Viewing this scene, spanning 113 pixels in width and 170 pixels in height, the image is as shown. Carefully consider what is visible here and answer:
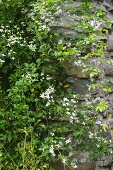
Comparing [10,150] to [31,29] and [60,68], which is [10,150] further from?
[31,29]

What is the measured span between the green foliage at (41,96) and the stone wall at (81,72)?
65 millimetres

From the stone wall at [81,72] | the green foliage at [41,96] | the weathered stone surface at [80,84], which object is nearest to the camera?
the green foliage at [41,96]

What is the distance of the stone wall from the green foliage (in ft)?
0.21

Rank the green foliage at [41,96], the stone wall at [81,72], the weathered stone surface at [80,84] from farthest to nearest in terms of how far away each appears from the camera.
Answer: the weathered stone surface at [80,84] → the stone wall at [81,72] → the green foliage at [41,96]

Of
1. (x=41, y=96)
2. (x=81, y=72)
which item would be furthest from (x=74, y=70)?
(x=41, y=96)

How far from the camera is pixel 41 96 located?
2.08m

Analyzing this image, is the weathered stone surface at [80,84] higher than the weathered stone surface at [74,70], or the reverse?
the weathered stone surface at [74,70]

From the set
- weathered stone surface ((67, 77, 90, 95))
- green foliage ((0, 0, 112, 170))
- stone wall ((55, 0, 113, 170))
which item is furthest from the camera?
weathered stone surface ((67, 77, 90, 95))

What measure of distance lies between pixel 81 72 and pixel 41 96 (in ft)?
1.34

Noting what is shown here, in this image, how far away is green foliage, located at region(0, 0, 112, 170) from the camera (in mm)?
2039

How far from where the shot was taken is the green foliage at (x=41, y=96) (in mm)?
2039

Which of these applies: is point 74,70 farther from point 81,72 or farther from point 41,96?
point 41,96

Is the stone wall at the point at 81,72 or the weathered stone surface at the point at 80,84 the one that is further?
the weathered stone surface at the point at 80,84

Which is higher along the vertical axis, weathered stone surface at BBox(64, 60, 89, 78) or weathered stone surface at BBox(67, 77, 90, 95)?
weathered stone surface at BBox(64, 60, 89, 78)
